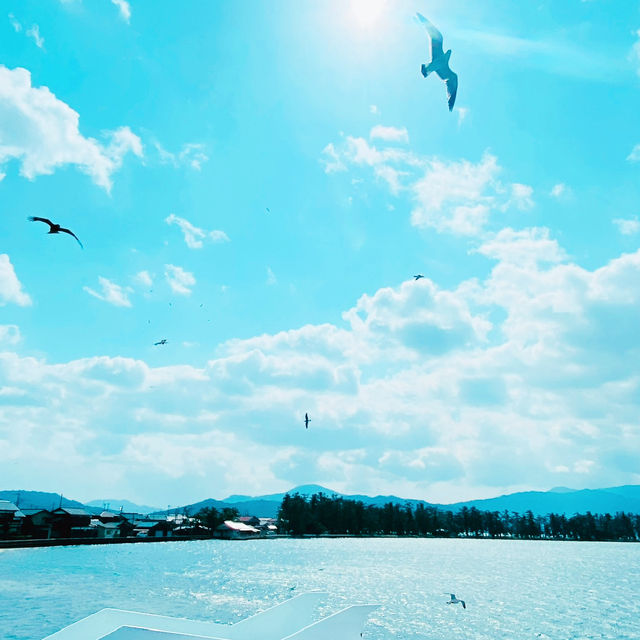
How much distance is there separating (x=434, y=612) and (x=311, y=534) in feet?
476

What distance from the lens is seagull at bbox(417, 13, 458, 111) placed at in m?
15.1

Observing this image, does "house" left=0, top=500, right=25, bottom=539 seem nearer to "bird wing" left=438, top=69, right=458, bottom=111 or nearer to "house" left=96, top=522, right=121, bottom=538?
"house" left=96, top=522, right=121, bottom=538

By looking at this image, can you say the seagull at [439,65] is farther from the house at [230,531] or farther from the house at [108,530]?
the house at [230,531]

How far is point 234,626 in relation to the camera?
30.5 ft

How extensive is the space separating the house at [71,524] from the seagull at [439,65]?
105 m

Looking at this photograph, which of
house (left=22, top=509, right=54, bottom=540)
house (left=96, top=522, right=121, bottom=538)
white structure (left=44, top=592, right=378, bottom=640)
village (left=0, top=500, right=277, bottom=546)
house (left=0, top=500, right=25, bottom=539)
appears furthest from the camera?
house (left=96, top=522, right=121, bottom=538)

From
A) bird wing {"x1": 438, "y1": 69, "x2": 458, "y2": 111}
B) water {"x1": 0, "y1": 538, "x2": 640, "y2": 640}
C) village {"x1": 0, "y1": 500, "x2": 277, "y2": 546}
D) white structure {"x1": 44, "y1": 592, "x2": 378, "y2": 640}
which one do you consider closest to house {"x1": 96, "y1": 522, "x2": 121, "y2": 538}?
village {"x1": 0, "y1": 500, "x2": 277, "y2": 546}

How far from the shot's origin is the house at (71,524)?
93.4m

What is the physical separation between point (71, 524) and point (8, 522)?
14934mm

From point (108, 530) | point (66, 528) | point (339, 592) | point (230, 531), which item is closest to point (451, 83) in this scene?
point (339, 592)

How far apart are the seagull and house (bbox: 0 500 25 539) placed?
9600 cm

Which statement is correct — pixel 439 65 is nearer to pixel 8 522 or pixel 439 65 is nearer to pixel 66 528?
pixel 8 522

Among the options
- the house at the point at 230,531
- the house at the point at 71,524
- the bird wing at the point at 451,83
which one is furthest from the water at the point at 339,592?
the house at the point at 230,531

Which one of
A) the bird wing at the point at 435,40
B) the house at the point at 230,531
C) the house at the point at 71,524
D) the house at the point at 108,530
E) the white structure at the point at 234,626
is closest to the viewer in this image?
the white structure at the point at 234,626
